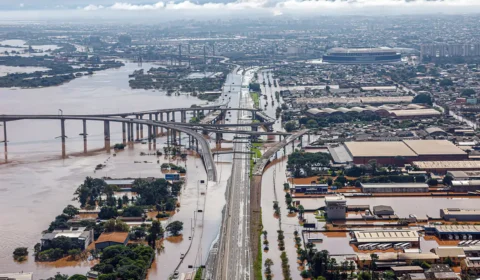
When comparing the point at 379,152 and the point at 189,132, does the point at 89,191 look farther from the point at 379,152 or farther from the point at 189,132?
the point at 379,152

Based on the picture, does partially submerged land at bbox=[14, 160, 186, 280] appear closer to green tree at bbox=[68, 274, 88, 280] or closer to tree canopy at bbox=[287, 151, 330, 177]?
green tree at bbox=[68, 274, 88, 280]

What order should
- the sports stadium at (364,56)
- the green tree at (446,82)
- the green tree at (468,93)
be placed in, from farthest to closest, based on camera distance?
the sports stadium at (364,56), the green tree at (446,82), the green tree at (468,93)

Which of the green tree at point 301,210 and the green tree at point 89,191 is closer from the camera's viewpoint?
the green tree at point 301,210

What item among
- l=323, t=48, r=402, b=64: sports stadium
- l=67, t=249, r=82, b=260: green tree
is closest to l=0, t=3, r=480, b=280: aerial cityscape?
l=67, t=249, r=82, b=260: green tree

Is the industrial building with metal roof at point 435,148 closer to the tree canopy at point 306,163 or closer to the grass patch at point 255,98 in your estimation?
the tree canopy at point 306,163

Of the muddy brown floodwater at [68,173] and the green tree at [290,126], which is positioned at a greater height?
the green tree at [290,126]

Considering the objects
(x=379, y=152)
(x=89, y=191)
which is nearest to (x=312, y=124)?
(x=379, y=152)

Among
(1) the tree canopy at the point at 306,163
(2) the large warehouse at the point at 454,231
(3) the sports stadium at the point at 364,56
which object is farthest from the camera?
(3) the sports stadium at the point at 364,56

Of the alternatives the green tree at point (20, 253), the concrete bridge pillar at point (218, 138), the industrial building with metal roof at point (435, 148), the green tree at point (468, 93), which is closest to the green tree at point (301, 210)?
the green tree at point (20, 253)

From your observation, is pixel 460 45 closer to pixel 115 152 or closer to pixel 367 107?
pixel 367 107
